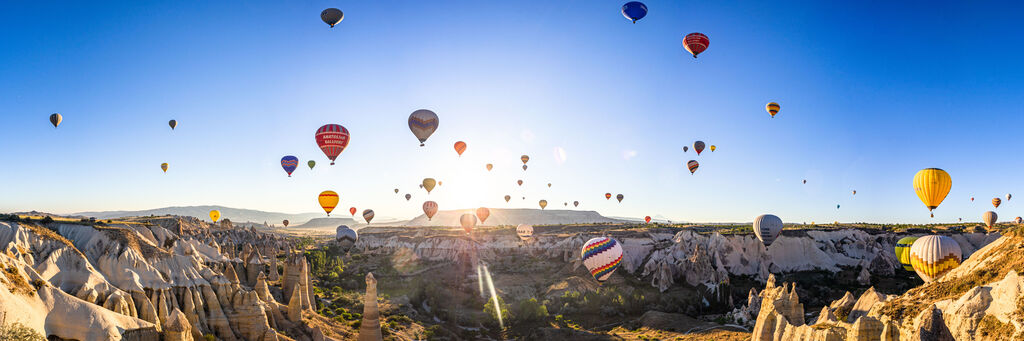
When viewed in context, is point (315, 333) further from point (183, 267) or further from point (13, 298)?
point (13, 298)

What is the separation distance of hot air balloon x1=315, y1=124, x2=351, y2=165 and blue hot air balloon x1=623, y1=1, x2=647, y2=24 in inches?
1008

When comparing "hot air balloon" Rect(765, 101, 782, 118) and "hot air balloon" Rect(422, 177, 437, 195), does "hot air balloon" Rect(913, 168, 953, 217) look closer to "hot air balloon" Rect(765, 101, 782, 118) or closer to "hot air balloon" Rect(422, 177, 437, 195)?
"hot air balloon" Rect(765, 101, 782, 118)

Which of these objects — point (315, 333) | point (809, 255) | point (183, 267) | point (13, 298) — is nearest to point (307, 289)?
point (315, 333)

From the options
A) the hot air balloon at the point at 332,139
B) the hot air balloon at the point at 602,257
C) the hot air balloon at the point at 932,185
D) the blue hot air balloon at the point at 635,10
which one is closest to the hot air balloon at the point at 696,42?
the blue hot air balloon at the point at 635,10

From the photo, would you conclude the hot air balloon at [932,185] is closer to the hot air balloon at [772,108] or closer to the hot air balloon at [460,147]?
the hot air balloon at [772,108]

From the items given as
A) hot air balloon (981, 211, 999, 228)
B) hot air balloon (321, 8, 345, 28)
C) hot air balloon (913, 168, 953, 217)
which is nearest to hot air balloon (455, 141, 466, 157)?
hot air balloon (321, 8, 345, 28)

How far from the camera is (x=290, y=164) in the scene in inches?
2069

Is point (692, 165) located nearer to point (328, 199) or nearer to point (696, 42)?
point (696, 42)

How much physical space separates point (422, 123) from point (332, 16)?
1108cm

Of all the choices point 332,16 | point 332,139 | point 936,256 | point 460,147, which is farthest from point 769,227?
point 332,16

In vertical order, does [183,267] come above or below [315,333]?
above

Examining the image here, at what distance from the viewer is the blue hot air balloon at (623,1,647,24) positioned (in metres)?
37.8

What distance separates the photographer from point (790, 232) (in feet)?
215

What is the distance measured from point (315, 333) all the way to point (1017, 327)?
30.3 m
